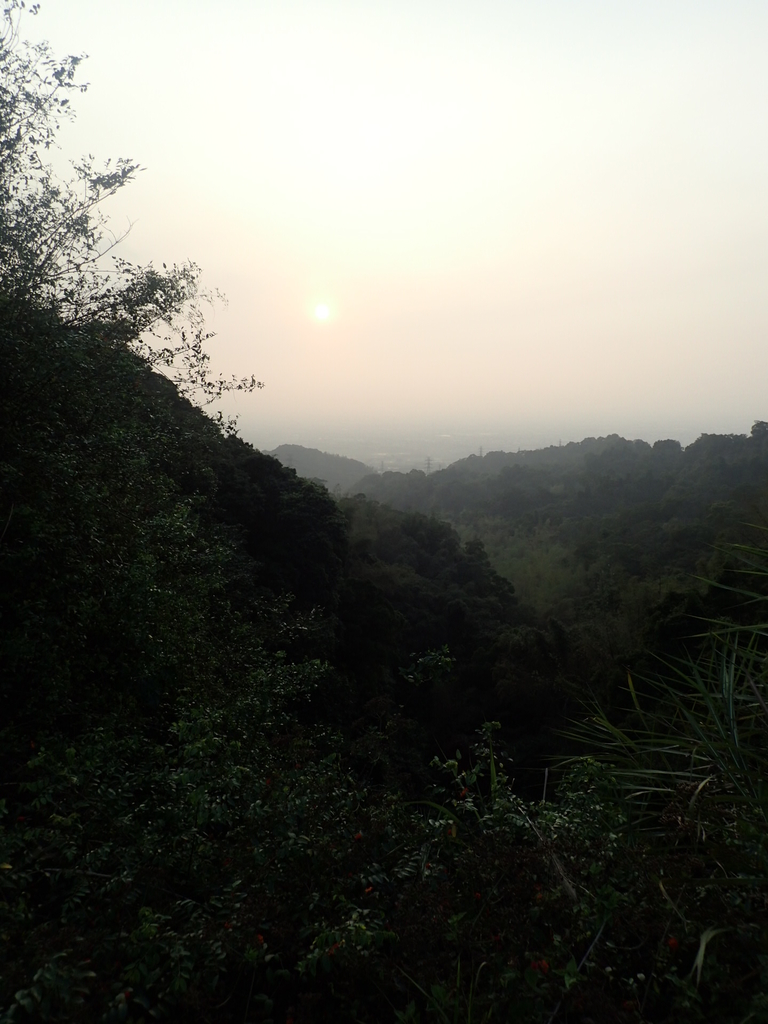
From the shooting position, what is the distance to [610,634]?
14.6m

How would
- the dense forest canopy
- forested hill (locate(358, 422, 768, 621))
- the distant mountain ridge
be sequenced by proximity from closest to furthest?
1. the dense forest canopy
2. forested hill (locate(358, 422, 768, 621))
3. the distant mountain ridge

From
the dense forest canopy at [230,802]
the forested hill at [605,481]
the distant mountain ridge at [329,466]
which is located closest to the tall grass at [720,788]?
the dense forest canopy at [230,802]

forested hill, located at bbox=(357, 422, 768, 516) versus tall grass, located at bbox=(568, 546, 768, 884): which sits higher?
forested hill, located at bbox=(357, 422, 768, 516)

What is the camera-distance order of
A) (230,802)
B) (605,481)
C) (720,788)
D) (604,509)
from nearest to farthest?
(720,788)
(230,802)
(604,509)
(605,481)

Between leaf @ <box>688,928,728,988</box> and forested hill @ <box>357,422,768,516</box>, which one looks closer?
leaf @ <box>688,928,728,988</box>

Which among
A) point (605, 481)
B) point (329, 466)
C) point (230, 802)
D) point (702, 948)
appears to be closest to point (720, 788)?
point (702, 948)

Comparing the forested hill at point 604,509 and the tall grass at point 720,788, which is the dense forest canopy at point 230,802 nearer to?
the tall grass at point 720,788

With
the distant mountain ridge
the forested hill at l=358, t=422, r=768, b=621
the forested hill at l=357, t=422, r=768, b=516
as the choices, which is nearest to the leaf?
the forested hill at l=358, t=422, r=768, b=621

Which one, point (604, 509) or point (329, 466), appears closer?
point (604, 509)

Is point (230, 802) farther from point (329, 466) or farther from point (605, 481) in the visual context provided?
point (329, 466)

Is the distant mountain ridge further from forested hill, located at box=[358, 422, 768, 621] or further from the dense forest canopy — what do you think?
the dense forest canopy

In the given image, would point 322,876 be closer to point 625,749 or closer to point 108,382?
point 625,749

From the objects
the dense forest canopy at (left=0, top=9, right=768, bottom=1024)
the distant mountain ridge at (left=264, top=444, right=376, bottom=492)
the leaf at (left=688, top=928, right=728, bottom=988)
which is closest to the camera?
the leaf at (left=688, top=928, right=728, bottom=988)

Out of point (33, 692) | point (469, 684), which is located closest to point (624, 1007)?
point (33, 692)
